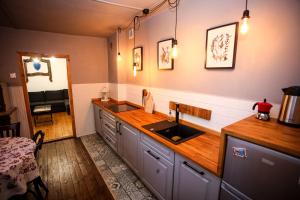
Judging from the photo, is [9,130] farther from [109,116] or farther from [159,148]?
[159,148]

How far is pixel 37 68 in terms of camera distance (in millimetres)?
6043

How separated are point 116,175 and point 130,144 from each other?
61 cm

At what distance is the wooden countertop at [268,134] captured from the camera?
78cm

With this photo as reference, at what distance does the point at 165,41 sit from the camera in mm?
2246

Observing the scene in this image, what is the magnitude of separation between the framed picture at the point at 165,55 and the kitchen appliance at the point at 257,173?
1.50 m

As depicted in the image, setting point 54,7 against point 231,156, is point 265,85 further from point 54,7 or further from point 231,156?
point 54,7

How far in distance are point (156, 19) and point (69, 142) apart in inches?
135

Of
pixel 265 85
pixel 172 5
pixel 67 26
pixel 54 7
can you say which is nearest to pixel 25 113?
pixel 67 26

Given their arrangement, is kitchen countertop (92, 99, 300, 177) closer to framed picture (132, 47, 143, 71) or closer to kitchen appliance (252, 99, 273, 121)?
kitchen appliance (252, 99, 273, 121)

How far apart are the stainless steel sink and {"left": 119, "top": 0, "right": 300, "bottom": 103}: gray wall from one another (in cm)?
53

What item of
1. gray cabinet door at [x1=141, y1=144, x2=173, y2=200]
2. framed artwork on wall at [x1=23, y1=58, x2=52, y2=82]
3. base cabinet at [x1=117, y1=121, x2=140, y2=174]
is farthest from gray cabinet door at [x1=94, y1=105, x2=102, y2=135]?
framed artwork on wall at [x1=23, y1=58, x2=52, y2=82]

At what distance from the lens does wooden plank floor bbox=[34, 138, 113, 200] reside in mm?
2081

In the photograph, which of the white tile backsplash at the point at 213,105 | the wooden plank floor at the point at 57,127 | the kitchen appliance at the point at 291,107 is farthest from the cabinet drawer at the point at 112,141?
the kitchen appliance at the point at 291,107

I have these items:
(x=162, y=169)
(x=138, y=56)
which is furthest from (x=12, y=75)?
(x=162, y=169)
